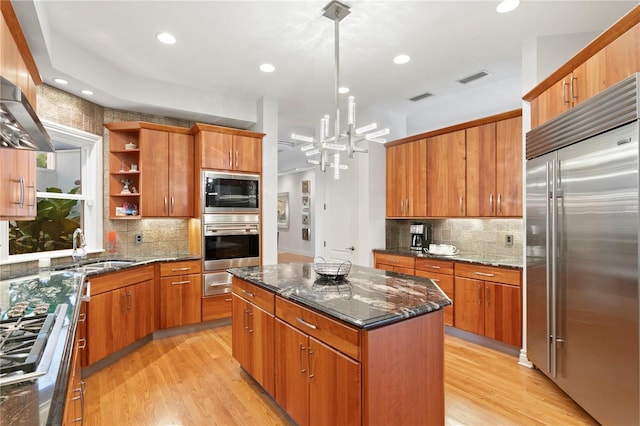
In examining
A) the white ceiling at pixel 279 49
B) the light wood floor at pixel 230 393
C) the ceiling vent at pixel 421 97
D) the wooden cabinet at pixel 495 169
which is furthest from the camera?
the ceiling vent at pixel 421 97

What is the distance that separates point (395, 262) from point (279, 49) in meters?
2.89

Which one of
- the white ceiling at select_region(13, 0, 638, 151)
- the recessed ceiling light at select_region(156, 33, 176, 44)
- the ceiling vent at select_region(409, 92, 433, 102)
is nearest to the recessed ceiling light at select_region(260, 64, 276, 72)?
the white ceiling at select_region(13, 0, 638, 151)

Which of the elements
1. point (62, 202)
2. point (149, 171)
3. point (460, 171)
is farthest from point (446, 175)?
point (62, 202)

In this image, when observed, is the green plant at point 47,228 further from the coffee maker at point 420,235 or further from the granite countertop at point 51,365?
the coffee maker at point 420,235

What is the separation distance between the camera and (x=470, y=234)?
4336 millimetres

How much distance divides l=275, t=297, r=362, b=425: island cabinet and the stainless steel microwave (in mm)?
2277

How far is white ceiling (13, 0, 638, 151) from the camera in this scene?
8.52 feet

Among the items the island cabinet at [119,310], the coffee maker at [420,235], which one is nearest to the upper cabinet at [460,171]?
the coffee maker at [420,235]

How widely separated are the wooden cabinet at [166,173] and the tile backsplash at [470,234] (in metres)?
2.85

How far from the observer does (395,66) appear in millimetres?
3580

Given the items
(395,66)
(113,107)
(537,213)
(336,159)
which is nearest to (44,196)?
(113,107)

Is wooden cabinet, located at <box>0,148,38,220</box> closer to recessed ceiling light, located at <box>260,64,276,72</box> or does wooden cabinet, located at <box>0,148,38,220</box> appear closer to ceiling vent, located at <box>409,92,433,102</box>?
recessed ceiling light, located at <box>260,64,276,72</box>

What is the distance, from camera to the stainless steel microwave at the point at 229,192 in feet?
13.5

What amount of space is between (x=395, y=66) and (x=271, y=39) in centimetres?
135
